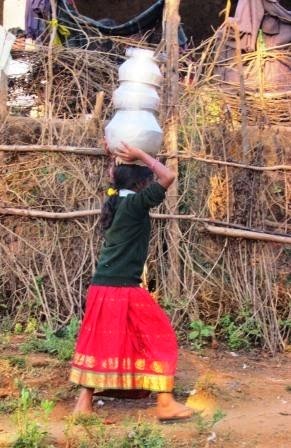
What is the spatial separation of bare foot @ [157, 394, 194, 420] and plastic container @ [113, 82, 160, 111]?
62.5 inches

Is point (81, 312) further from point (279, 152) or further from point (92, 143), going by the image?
point (279, 152)

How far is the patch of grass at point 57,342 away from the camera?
4840 mm

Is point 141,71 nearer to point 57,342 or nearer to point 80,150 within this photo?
point 80,150

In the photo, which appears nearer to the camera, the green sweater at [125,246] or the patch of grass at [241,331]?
the green sweater at [125,246]

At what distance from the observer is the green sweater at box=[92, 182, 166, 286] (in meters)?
3.80

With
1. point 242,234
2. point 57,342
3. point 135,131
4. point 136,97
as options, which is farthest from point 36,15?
point 135,131

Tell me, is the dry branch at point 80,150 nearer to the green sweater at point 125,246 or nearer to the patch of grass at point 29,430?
the green sweater at point 125,246

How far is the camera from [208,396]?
14.3 ft

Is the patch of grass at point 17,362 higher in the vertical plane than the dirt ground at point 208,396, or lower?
higher

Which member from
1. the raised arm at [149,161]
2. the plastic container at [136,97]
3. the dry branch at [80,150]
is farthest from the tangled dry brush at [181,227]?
the raised arm at [149,161]

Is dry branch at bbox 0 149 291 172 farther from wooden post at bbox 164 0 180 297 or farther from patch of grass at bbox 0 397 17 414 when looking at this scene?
patch of grass at bbox 0 397 17 414

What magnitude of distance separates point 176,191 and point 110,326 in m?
1.89

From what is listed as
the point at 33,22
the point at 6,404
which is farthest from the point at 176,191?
the point at 33,22

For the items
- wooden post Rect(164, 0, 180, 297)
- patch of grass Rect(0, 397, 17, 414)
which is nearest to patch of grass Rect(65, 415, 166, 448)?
patch of grass Rect(0, 397, 17, 414)
